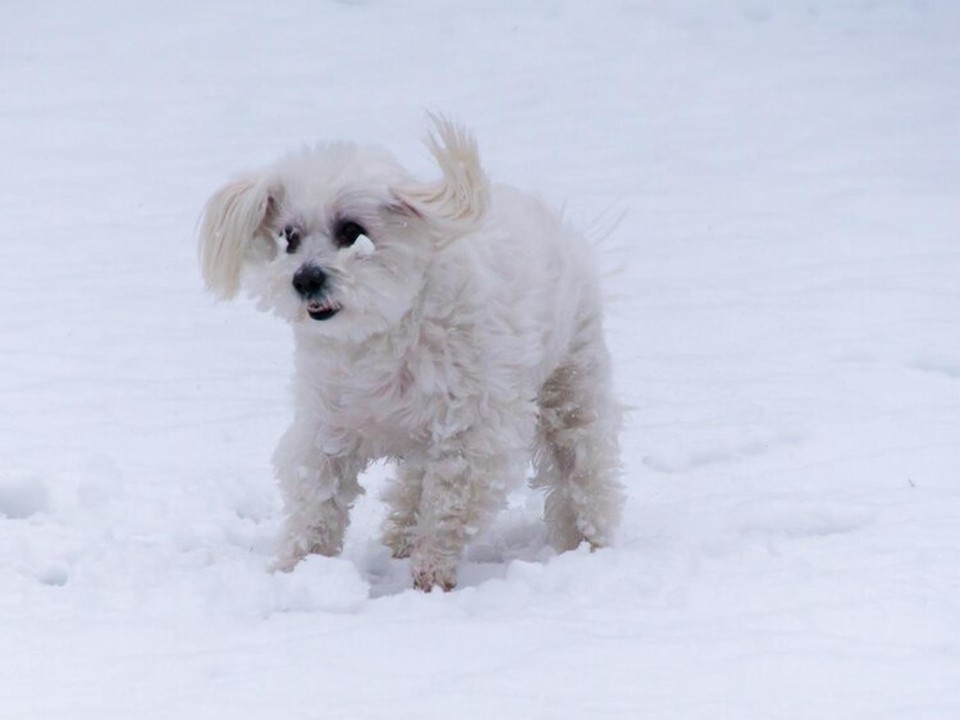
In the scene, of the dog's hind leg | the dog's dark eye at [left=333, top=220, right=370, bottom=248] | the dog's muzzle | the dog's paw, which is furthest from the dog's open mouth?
the dog's hind leg

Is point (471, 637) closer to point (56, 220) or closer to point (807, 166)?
point (56, 220)

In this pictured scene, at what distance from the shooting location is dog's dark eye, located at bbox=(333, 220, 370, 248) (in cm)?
446

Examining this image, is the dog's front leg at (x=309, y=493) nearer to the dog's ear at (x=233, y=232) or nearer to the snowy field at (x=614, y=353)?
the snowy field at (x=614, y=353)

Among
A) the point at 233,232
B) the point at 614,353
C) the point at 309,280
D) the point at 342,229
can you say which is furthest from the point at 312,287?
the point at 614,353

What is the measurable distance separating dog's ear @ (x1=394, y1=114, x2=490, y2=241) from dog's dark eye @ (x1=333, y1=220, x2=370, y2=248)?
146 millimetres

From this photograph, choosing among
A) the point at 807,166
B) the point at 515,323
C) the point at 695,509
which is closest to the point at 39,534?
the point at 515,323

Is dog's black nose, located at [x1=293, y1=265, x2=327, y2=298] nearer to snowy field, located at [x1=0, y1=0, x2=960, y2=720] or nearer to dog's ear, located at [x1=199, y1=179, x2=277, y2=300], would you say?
dog's ear, located at [x1=199, y1=179, x2=277, y2=300]

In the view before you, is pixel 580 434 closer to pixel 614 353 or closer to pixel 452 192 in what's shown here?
pixel 452 192

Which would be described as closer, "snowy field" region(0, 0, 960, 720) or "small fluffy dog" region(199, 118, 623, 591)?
"snowy field" region(0, 0, 960, 720)

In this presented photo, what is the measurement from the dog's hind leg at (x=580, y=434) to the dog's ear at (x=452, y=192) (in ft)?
3.08

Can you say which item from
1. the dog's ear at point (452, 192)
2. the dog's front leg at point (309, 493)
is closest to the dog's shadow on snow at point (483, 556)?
the dog's front leg at point (309, 493)

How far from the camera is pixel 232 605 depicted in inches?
166

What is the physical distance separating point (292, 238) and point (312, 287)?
21cm

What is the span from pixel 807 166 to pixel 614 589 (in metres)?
6.70
